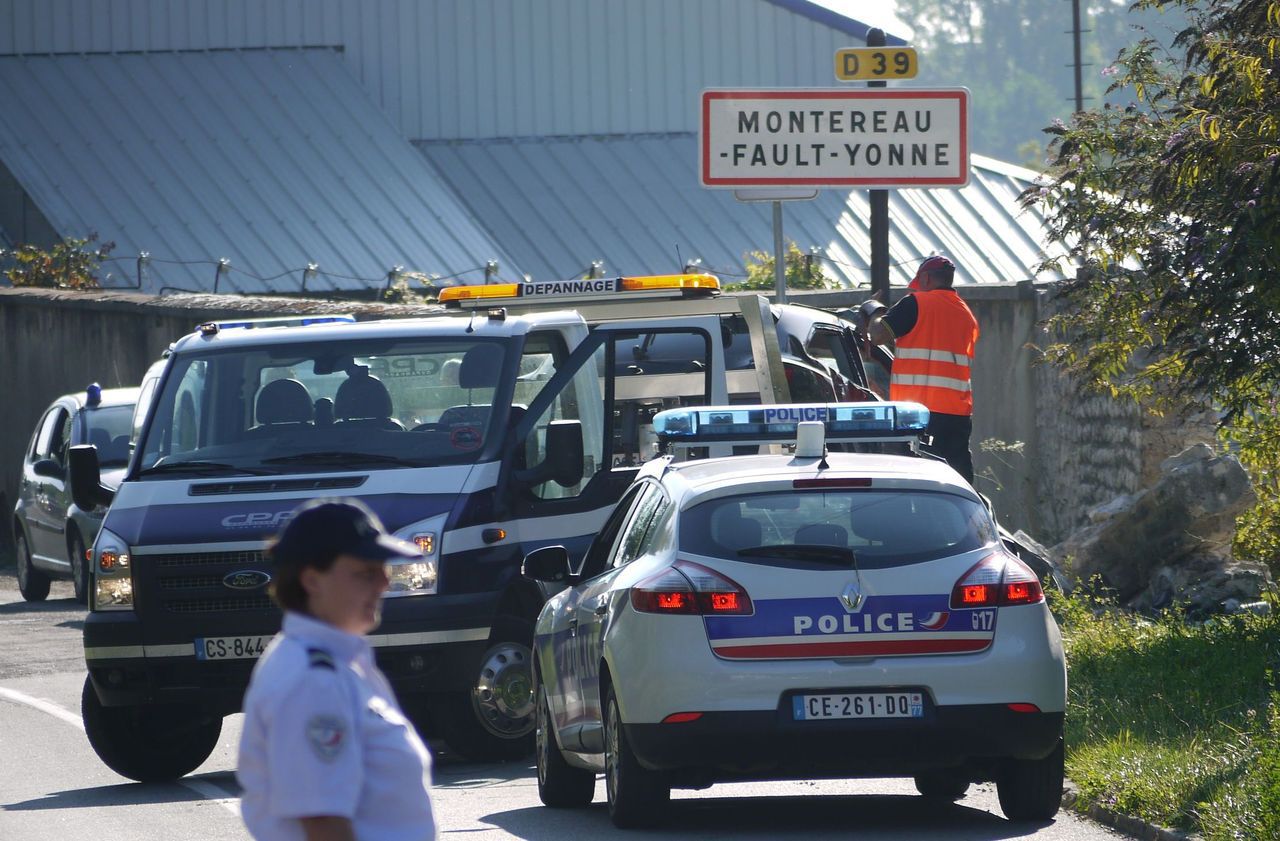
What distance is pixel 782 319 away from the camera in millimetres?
15133

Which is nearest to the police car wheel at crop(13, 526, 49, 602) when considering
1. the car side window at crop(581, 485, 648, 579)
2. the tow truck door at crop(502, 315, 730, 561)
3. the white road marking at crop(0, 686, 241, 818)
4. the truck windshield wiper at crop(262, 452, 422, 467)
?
the white road marking at crop(0, 686, 241, 818)

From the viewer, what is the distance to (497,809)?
30.5 feet

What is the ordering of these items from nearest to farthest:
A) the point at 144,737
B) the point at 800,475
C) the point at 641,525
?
the point at 800,475, the point at 641,525, the point at 144,737

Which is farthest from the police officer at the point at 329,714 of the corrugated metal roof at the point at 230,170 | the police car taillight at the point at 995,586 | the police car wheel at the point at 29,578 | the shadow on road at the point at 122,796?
the corrugated metal roof at the point at 230,170

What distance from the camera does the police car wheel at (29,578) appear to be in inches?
794

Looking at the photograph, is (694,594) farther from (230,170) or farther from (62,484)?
(230,170)

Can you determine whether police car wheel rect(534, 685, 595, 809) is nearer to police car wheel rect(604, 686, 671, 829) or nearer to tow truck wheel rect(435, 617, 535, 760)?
police car wheel rect(604, 686, 671, 829)

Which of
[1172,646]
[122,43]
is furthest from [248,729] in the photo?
[122,43]

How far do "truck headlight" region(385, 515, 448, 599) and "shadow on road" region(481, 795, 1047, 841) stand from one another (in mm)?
1366

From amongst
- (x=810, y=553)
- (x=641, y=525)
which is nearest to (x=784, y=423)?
(x=641, y=525)

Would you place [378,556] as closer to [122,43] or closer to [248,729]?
[248,729]

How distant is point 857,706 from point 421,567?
2.90 metres

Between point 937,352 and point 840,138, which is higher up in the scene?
point 840,138

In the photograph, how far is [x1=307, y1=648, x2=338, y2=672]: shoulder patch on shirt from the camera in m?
3.78
